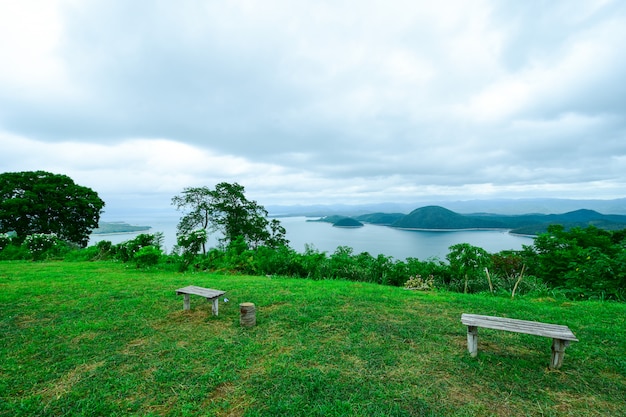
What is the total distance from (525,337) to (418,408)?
2597mm

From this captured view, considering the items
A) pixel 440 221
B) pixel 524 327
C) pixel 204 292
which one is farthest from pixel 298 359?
pixel 440 221

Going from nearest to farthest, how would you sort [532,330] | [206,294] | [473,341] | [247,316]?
[532,330] < [473,341] < [247,316] < [206,294]

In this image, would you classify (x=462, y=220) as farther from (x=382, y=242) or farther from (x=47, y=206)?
(x=47, y=206)

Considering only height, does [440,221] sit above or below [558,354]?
above

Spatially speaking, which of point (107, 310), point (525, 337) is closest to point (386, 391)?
point (525, 337)

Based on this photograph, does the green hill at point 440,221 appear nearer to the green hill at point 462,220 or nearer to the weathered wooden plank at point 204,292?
the green hill at point 462,220

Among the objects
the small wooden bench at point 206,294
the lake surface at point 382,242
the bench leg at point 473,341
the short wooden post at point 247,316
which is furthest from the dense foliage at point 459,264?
the short wooden post at point 247,316

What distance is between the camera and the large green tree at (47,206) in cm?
1571

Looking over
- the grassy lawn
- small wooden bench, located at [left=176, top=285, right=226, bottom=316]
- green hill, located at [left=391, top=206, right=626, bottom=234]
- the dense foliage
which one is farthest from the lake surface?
green hill, located at [left=391, top=206, right=626, bottom=234]

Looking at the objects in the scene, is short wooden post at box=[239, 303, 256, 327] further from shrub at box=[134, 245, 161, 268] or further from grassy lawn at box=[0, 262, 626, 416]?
shrub at box=[134, 245, 161, 268]

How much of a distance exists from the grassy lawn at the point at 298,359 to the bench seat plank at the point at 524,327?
0.43 meters

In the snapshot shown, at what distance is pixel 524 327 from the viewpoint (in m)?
3.17

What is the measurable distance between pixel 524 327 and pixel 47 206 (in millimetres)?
23358

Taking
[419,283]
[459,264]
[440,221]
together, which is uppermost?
[440,221]
